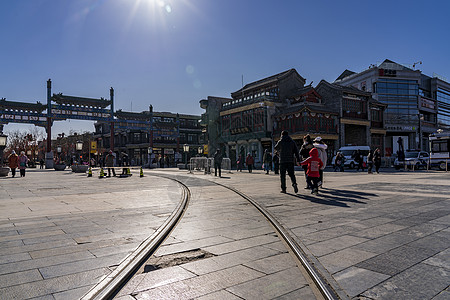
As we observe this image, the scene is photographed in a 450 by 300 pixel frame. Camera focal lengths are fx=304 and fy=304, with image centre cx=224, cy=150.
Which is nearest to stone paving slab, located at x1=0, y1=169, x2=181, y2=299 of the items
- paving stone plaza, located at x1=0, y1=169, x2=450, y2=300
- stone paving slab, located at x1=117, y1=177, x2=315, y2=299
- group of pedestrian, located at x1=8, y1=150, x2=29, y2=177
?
paving stone plaza, located at x1=0, y1=169, x2=450, y2=300

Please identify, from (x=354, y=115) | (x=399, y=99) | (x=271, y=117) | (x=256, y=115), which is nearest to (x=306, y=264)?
(x=271, y=117)

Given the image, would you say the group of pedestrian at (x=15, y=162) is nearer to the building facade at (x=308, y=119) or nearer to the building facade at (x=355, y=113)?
the building facade at (x=308, y=119)

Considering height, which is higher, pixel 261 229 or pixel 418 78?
pixel 418 78

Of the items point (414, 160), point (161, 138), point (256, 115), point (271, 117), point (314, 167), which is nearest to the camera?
point (314, 167)

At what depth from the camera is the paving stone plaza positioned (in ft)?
8.24

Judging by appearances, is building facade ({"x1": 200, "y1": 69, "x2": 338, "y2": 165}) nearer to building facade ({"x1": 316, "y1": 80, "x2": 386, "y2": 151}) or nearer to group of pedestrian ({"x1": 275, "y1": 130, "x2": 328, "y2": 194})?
building facade ({"x1": 316, "y1": 80, "x2": 386, "y2": 151})

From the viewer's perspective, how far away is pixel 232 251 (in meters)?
3.51

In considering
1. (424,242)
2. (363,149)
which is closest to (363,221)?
(424,242)

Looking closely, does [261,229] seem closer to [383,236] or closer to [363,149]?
[383,236]

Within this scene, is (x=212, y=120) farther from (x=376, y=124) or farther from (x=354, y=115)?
(x=376, y=124)

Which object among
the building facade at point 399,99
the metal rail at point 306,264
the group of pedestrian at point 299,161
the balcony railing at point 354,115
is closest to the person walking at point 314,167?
the group of pedestrian at point 299,161

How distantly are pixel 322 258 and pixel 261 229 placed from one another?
1.47 meters

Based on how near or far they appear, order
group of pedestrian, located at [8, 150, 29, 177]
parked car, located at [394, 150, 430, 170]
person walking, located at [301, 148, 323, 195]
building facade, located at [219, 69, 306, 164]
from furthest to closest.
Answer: building facade, located at [219, 69, 306, 164] → parked car, located at [394, 150, 430, 170] → group of pedestrian, located at [8, 150, 29, 177] → person walking, located at [301, 148, 323, 195]

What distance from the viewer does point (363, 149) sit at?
29.5 m
